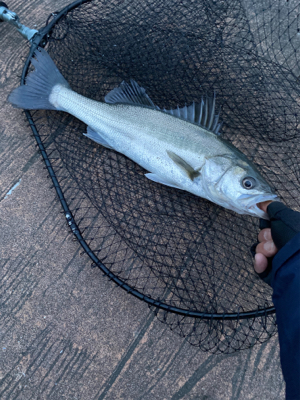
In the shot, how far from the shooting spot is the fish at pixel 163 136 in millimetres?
2100

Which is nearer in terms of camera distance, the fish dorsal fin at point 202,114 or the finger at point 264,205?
the finger at point 264,205

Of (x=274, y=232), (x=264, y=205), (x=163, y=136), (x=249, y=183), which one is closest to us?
(x=274, y=232)

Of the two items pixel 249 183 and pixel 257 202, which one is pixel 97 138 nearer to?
pixel 249 183

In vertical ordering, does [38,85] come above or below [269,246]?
Answer: above

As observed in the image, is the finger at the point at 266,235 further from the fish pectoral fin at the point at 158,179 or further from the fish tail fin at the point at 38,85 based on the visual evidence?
the fish tail fin at the point at 38,85

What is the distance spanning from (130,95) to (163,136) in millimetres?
547

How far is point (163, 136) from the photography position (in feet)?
7.47

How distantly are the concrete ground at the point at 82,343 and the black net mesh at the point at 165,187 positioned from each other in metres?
0.15

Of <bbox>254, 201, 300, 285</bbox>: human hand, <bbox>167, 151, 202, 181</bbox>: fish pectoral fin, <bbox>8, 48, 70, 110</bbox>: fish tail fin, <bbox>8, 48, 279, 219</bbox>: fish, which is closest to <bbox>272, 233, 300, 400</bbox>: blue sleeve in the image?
<bbox>254, 201, 300, 285</bbox>: human hand

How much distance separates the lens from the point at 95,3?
296cm

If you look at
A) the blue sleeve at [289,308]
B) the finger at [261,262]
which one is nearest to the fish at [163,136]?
the finger at [261,262]

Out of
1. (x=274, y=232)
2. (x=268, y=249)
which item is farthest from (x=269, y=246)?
(x=274, y=232)

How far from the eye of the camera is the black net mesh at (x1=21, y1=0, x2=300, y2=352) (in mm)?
2277

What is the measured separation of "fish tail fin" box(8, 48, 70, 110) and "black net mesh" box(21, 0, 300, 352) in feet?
0.77
